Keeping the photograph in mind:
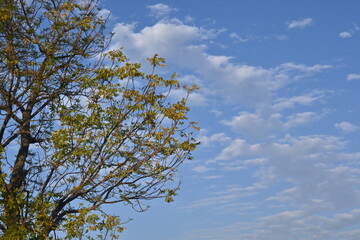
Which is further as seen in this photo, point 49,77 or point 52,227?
point 49,77

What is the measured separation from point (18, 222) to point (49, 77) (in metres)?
6.11

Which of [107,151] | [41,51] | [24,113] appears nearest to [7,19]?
[41,51]

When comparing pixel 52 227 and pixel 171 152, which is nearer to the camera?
pixel 52 227

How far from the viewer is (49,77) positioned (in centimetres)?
1988

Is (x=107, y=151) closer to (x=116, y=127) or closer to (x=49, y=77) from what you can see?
(x=116, y=127)

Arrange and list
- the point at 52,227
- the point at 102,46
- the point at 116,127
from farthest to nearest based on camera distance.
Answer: the point at 102,46 < the point at 116,127 < the point at 52,227

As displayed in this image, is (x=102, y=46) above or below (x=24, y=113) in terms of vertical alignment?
above

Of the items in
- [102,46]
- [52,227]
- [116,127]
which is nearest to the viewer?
[52,227]

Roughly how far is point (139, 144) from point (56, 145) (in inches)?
131

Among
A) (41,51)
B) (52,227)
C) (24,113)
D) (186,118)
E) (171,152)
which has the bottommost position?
(52,227)

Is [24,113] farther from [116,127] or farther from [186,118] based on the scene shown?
[186,118]

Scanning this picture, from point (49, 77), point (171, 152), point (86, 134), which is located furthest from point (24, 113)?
point (171, 152)

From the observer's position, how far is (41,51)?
1953 centimetres

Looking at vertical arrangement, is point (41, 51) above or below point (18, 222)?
above
